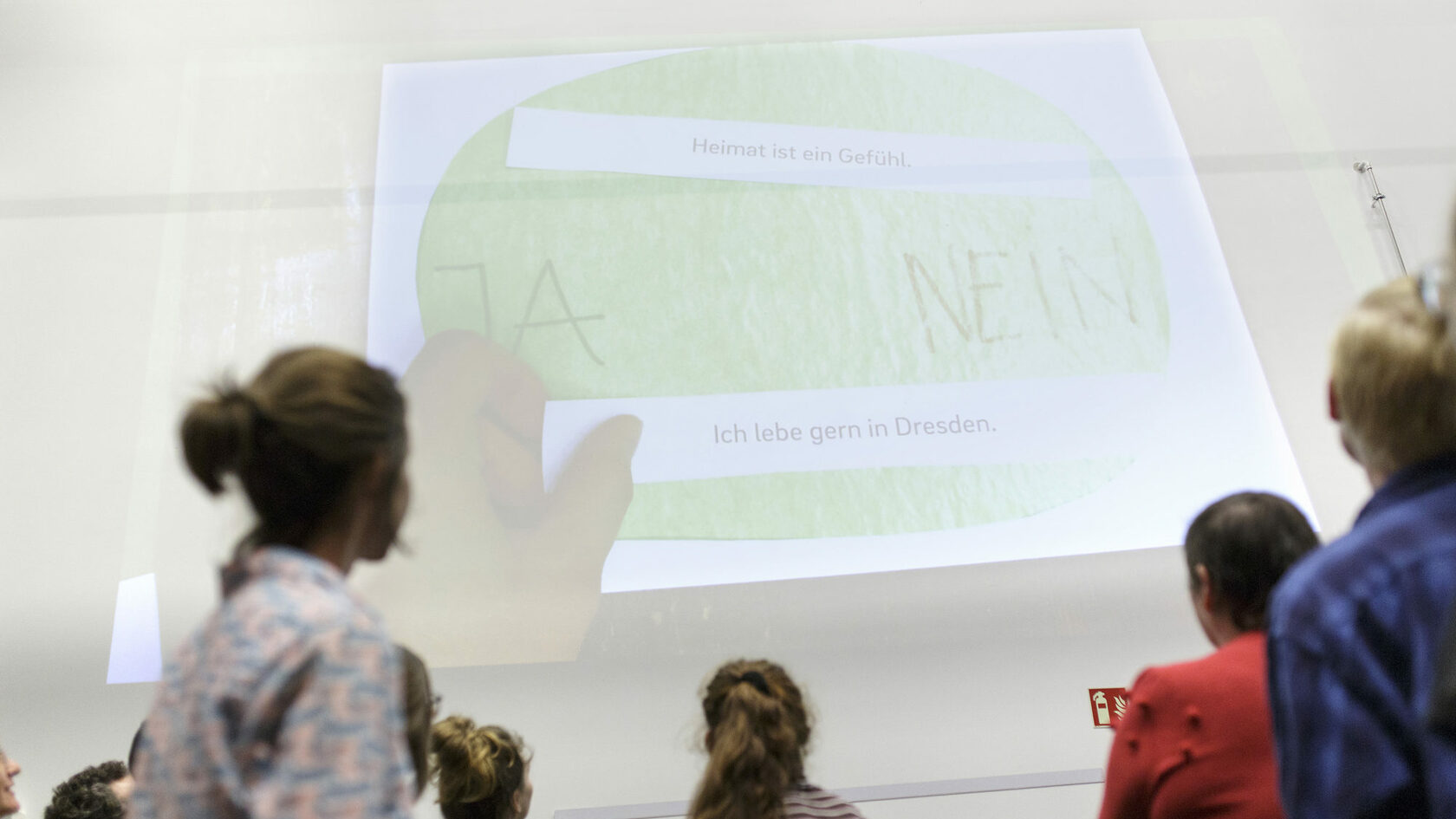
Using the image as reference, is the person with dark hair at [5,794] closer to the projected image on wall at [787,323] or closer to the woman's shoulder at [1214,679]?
the projected image on wall at [787,323]

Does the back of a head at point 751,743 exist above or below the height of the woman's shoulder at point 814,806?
above

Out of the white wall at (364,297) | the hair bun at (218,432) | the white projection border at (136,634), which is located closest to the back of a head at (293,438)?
the hair bun at (218,432)

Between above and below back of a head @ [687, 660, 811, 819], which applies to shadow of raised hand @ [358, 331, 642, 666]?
above

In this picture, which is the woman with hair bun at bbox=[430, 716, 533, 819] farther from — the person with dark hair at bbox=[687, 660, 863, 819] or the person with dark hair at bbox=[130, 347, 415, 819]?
the person with dark hair at bbox=[130, 347, 415, 819]

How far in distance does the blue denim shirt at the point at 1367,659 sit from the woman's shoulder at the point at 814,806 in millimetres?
646

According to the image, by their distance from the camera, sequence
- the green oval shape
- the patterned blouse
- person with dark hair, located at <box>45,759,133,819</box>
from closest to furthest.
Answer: the patterned blouse < person with dark hair, located at <box>45,759,133,819</box> < the green oval shape

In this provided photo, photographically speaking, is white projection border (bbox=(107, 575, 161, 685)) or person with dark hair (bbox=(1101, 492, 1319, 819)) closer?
person with dark hair (bbox=(1101, 492, 1319, 819))

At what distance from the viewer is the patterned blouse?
0.63 meters

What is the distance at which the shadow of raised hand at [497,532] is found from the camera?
232cm

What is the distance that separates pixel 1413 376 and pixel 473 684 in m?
2.02

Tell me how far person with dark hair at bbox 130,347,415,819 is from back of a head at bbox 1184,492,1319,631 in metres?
0.77

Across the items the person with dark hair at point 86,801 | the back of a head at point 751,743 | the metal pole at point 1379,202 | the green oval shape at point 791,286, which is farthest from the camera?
Result: the metal pole at point 1379,202

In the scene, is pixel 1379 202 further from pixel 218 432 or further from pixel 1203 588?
pixel 218 432

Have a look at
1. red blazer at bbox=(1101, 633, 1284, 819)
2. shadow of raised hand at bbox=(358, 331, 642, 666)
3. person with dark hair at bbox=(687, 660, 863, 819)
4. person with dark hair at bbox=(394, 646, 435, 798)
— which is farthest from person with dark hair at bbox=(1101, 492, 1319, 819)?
shadow of raised hand at bbox=(358, 331, 642, 666)
